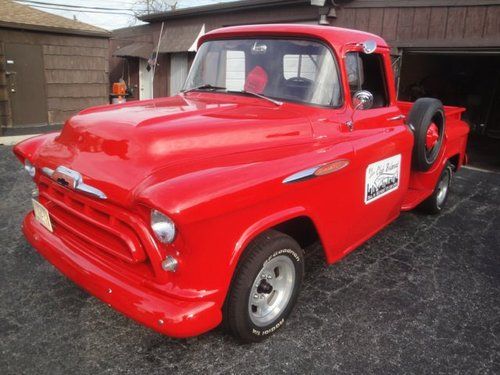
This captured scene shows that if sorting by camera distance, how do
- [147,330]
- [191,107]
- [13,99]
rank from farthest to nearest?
[13,99]
[191,107]
[147,330]

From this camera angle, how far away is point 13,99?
9836mm

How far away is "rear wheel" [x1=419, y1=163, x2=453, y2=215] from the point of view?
4.79 meters

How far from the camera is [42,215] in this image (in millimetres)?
2736

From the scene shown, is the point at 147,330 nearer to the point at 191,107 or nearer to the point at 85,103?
the point at 191,107

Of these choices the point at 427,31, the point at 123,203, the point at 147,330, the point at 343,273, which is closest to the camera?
the point at 123,203

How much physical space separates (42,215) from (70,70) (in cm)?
939

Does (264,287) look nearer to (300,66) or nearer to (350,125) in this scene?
(350,125)

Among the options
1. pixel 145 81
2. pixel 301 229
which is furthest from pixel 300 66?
pixel 145 81

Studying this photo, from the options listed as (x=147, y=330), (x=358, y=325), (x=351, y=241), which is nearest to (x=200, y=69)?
(x=351, y=241)

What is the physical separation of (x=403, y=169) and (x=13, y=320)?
317 centimetres

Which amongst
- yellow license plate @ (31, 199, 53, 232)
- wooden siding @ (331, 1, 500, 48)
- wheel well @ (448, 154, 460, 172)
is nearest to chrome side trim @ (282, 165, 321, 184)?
yellow license plate @ (31, 199, 53, 232)

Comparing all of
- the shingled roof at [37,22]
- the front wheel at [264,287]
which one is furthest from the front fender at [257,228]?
the shingled roof at [37,22]

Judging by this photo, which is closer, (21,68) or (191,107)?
(191,107)

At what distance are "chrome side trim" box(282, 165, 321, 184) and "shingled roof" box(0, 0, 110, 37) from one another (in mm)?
9570
